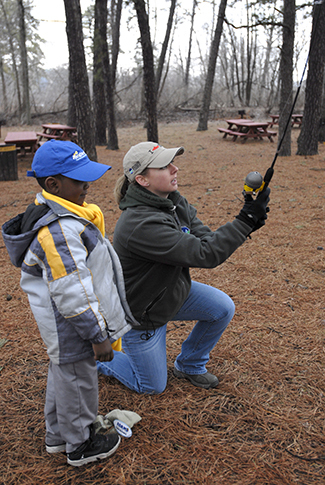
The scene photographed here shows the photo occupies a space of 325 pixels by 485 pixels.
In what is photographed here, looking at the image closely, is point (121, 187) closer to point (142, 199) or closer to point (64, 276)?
point (142, 199)

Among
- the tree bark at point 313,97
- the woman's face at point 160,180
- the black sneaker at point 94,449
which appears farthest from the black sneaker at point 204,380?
the tree bark at point 313,97

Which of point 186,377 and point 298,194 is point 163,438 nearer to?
point 186,377

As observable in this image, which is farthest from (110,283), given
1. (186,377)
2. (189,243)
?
(186,377)

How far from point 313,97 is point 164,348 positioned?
33.4 feet

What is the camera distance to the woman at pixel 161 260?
2.25m

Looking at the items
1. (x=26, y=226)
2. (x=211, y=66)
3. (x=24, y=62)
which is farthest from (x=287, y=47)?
(x=24, y=62)

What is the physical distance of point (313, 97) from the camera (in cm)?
1063

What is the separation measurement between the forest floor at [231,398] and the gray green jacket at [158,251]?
0.65 meters

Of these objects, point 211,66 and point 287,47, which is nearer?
point 287,47

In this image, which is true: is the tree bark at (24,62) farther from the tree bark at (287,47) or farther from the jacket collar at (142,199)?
the jacket collar at (142,199)

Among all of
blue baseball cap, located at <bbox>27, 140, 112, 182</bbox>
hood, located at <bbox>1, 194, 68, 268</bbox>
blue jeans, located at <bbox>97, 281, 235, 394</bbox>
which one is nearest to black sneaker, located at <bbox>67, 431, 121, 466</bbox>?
blue jeans, located at <bbox>97, 281, 235, 394</bbox>

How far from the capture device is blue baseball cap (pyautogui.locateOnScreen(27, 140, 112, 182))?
1862 mm

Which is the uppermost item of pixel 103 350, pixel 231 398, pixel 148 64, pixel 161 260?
pixel 148 64

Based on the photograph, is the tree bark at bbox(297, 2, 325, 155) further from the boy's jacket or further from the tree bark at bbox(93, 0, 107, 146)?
the boy's jacket
